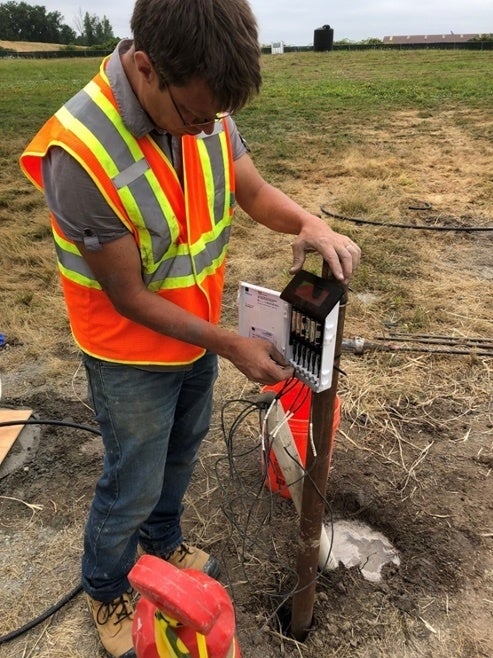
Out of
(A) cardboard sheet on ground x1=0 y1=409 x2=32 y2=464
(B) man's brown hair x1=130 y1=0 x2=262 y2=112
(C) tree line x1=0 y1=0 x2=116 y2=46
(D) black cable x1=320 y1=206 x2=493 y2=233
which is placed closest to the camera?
(B) man's brown hair x1=130 y1=0 x2=262 y2=112

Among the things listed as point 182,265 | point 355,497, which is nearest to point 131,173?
point 182,265

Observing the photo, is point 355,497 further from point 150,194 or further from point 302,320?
point 150,194

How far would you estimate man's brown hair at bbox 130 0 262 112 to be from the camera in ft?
3.38

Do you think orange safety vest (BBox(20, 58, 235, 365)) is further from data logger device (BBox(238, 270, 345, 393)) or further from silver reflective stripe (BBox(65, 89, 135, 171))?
data logger device (BBox(238, 270, 345, 393))

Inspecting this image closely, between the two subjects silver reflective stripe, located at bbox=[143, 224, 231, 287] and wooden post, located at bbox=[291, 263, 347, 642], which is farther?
wooden post, located at bbox=[291, 263, 347, 642]

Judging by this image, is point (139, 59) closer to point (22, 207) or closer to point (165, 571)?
point (165, 571)

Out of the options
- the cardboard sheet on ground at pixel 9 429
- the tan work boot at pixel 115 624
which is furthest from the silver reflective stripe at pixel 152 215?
the cardboard sheet on ground at pixel 9 429

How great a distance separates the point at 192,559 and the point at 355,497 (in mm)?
786

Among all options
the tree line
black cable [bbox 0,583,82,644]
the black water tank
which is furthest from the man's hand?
the tree line

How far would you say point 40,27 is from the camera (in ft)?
236

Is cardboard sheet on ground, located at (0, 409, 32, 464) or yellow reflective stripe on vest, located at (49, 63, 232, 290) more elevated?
yellow reflective stripe on vest, located at (49, 63, 232, 290)

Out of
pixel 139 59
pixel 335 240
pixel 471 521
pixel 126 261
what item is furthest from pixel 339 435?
pixel 139 59

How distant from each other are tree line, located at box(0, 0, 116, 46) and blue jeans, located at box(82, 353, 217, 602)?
78.2 meters

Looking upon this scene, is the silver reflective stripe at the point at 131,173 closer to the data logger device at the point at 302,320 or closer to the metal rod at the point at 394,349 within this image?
the data logger device at the point at 302,320
